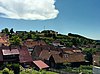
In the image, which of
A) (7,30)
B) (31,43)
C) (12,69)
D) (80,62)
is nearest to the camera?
(12,69)

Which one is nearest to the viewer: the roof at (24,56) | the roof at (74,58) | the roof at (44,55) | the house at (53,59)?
the roof at (24,56)

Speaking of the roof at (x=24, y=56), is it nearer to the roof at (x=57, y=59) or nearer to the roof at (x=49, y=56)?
the roof at (x=57, y=59)

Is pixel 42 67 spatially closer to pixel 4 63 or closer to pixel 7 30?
pixel 4 63

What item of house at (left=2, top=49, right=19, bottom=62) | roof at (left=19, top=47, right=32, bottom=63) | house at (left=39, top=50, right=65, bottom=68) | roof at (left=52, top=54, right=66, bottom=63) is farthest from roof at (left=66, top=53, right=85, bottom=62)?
house at (left=2, top=49, right=19, bottom=62)

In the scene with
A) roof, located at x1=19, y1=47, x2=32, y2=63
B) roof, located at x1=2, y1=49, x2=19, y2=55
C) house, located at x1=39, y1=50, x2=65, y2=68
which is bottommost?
house, located at x1=39, y1=50, x2=65, y2=68

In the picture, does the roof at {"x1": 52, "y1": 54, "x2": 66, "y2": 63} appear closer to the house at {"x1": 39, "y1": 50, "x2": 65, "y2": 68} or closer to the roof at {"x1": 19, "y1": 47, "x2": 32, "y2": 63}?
the house at {"x1": 39, "y1": 50, "x2": 65, "y2": 68}

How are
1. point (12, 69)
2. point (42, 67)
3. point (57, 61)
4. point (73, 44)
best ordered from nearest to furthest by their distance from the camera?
point (12, 69), point (42, 67), point (57, 61), point (73, 44)

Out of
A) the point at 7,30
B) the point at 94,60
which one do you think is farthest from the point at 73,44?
the point at 94,60

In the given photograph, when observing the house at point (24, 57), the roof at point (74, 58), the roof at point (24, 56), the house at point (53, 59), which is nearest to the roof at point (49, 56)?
the house at point (53, 59)

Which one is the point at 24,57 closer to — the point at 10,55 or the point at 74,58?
the point at 10,55

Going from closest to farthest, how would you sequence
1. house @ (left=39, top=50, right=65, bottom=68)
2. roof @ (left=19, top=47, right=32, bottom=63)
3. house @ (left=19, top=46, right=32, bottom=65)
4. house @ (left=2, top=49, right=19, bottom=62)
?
1. house @ (left=2, top=49, right=19, bottom=62)
2. house @ (left=19, top=46, right=32, bottom=65)
3. roof @ (left=19, top=47, right=32, bottom=63)
4. house @ (left=39, top=50, right=65, bottom=68)

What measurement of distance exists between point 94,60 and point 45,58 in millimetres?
11962

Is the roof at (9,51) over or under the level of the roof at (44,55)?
over

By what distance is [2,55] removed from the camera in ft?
169
